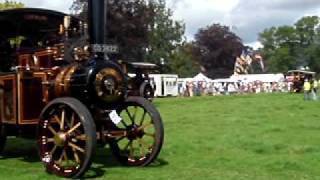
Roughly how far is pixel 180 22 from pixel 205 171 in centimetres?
7659


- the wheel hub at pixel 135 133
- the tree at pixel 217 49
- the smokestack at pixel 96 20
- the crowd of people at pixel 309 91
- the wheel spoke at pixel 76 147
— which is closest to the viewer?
the wheel spoke at pixel 76 147

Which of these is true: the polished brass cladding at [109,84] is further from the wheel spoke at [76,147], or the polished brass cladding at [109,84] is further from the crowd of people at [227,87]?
the crowd of people at [227,87]

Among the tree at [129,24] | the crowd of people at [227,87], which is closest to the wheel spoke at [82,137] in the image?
the tree at [129,24]

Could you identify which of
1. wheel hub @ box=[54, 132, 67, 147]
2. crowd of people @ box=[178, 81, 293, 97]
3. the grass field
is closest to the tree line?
crowd of people @ box=[178, 81, 293, 97]

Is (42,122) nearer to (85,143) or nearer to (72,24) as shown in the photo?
(85,143)

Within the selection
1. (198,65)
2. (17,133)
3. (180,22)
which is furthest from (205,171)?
(198,65)

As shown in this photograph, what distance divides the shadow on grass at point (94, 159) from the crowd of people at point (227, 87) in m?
45.8

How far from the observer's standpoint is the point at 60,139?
8.34 m

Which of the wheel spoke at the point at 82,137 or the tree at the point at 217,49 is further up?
the tree at the point at 217,49

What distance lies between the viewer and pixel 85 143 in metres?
7.96

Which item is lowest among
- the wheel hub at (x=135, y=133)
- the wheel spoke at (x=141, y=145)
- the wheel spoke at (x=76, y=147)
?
the wheel spoke at (x=141, y=145)

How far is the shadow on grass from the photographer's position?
882 centimetres

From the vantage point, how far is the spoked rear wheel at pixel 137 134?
353 inches

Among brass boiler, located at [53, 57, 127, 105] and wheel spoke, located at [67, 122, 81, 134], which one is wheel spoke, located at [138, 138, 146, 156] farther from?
wheel spoke, located at [67, 122, 81, 134]
